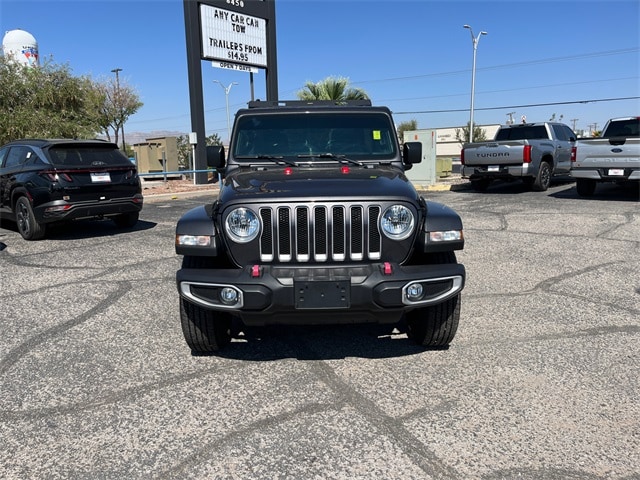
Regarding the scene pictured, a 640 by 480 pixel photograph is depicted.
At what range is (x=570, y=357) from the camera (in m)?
3.62

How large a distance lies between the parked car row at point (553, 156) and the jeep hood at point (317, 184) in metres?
9.19

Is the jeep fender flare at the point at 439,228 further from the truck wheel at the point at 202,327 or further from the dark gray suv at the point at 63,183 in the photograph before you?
the dark gray suv at the point at 63,183

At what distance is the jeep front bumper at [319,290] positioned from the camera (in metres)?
3.02

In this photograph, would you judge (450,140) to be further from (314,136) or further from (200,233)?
(200,233)

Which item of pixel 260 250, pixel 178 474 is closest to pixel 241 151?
pixel 260 250

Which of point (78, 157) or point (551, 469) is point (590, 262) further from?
point (78, 157)

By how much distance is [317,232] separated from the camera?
10.4 feet

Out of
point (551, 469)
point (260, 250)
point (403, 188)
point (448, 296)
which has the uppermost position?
point (403, 188)

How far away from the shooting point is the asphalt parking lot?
2492 mm

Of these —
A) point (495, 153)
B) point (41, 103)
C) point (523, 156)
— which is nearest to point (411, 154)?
point (523, 156)

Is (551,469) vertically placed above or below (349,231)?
below

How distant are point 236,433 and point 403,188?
1.84 meters

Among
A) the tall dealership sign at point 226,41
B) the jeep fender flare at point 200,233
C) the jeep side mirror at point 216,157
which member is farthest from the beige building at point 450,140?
the jeep fender flare at point 200,233

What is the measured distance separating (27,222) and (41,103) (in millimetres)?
11771
